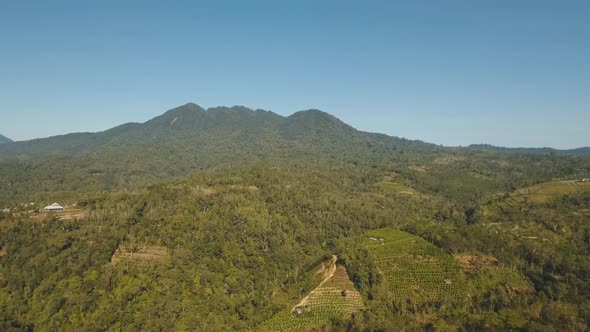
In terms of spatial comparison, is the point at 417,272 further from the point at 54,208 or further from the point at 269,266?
the point at 54,208

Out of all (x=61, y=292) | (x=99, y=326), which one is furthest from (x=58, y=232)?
(x=99, y=326)

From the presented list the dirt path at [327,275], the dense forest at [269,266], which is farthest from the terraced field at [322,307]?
the dense forest at [269,266]

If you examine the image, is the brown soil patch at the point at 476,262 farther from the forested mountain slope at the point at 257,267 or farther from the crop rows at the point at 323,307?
the crop rows at the point at 323,307

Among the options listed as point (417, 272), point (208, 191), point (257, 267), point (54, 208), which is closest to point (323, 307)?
point (417, 272)

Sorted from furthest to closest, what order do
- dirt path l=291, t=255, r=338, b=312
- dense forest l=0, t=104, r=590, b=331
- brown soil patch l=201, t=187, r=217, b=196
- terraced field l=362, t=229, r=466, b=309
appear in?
brown soil patch l=201, t=187, r=217, b=196, dirt path l=291, t=255, r=338, b=312, terraced field l=362, t=229, r=466, b=309, dense forest l=0, t=104, r=590, b=331

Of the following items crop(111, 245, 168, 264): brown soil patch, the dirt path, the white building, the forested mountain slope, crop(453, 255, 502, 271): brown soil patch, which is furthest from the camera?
the white building

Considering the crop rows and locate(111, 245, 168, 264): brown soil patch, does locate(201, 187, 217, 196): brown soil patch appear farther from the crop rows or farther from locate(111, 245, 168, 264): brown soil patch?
the crop rows

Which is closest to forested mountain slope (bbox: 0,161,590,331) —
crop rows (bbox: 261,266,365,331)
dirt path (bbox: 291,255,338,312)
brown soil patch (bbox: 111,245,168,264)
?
brown soil patch (bbox: 111,245,168,264)
